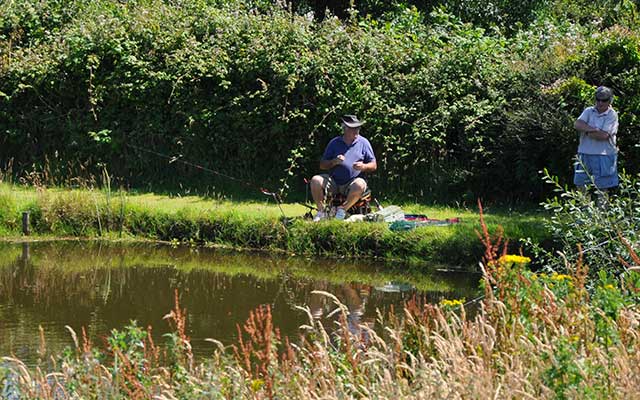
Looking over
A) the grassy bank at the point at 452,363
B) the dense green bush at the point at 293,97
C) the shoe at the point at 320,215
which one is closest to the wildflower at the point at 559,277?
the grassy bank at the point at 452,363

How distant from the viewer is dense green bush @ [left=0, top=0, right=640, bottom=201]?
1575 centimetres

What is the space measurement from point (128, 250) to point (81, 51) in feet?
17.2

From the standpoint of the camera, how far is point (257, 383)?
582 centimetres

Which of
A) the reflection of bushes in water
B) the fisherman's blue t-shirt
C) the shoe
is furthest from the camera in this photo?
the fisherman's blue t-shirt

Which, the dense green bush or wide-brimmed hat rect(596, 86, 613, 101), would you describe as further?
the dense green bush

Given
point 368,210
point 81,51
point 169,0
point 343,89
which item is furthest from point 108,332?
point 169,0

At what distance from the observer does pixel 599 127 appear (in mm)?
12555

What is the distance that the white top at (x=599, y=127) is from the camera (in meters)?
12.6

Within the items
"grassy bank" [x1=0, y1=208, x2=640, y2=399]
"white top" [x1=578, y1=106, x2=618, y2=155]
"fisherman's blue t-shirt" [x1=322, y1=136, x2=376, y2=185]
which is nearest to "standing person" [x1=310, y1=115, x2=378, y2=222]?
"fisherman's blue t-shirt" [x1=322, y1=136, x2=376, y2=185]

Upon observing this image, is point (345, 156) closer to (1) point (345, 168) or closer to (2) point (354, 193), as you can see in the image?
(1) point (345, 168)

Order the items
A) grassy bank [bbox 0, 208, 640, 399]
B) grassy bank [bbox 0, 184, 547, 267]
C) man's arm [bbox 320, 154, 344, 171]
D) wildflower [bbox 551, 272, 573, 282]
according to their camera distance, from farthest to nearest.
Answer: man's arm [bbox 320, 154, 344, 171]
grassy bank [bbox 0, 184, 547, 267]
wildflower [bbox 551, 272, 573, 282]
grassy bank [bbox 0, 208, 640, 399]

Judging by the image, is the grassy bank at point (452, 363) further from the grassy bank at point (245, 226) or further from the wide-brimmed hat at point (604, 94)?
the grassy bank at point (245, 226)

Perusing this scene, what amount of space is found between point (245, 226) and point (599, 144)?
14.6 ft

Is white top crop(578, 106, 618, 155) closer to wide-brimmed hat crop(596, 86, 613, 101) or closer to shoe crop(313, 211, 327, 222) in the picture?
wide-brimmed hat crop(596, 86, 613, 101)
